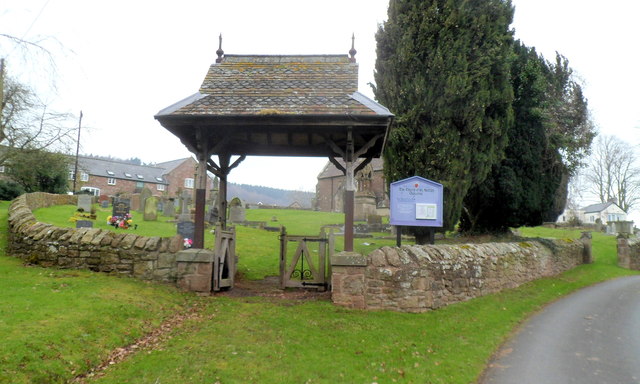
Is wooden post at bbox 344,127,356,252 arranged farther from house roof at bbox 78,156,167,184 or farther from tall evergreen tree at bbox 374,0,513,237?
house roof at bbox 78,156,167,184

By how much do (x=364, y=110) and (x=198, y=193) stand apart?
4.06 m

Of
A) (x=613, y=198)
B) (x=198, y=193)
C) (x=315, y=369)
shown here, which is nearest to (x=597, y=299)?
(x=315, y=369)

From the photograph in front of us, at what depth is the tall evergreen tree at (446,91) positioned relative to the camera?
13.4 meters

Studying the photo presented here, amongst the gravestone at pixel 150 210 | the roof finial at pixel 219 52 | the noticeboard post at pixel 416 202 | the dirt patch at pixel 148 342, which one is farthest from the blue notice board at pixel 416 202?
the gravestone at pixel 150 210

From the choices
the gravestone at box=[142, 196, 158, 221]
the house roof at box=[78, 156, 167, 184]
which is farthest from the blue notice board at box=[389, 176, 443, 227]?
the house roof at box=[78, 156, 167, 184]

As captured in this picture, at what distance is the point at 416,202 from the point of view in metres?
9.15

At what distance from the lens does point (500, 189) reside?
16172 millimetres

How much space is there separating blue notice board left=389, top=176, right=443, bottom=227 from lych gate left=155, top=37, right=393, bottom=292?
1208mm

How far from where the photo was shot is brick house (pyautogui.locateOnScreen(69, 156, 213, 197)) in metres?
54.3

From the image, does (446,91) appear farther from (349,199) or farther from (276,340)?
(276,340)

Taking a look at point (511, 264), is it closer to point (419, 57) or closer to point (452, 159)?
point (452, 159)

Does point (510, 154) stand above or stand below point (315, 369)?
above

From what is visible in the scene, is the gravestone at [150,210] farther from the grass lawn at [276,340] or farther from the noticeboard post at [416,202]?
the noticeboard post at [416,202]

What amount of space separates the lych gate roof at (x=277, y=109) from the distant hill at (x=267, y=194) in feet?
283
